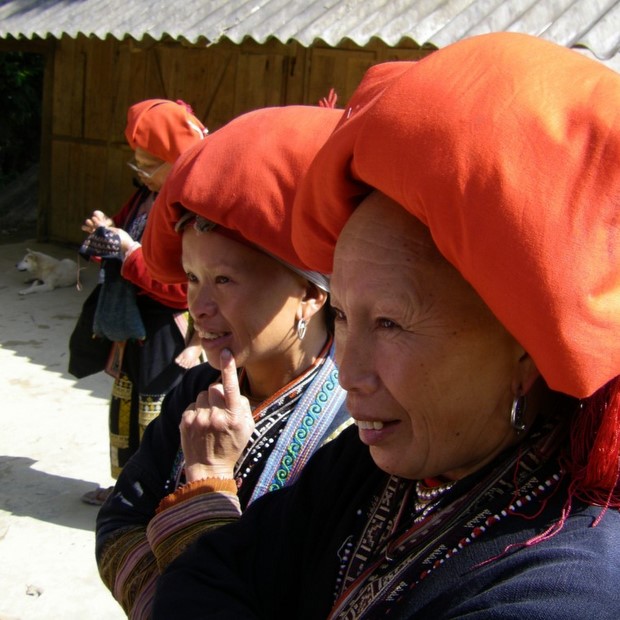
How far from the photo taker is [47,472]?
17.0 feet

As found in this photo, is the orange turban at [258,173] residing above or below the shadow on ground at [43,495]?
above

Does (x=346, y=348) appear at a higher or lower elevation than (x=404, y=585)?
higher

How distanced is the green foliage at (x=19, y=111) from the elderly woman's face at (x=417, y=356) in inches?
556

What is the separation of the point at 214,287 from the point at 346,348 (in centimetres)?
85

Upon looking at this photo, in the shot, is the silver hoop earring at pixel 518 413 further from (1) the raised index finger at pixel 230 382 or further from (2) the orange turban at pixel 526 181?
(1) the raised index finger at pixel 230 382

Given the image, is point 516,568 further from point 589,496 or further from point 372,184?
point 372,184

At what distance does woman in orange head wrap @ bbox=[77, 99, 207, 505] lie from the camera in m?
4.12

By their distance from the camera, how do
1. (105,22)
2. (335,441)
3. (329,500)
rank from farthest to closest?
(105,22) → (335,441) → (329,500)

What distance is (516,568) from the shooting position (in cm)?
114

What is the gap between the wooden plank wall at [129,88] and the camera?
8477 millimetres

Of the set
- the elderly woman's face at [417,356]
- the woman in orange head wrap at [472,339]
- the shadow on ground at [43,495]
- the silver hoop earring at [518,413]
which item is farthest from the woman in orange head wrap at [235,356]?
the shadow on ground at [43,495]

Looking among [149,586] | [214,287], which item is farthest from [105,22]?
[149,586]

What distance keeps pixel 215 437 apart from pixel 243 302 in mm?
434

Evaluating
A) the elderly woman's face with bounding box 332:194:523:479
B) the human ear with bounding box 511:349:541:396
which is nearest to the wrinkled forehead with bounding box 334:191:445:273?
the elderly woman's face with bounding box 332:194:523:479
